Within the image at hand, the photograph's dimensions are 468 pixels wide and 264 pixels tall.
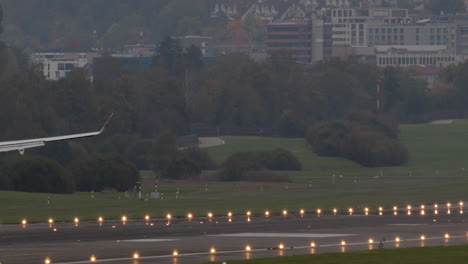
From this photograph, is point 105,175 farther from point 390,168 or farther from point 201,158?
point 390,168

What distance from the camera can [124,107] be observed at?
625 ft

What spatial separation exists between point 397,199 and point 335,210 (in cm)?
1819

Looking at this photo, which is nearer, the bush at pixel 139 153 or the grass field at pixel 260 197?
the grass field at pixel 260 197

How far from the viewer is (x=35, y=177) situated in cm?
10631

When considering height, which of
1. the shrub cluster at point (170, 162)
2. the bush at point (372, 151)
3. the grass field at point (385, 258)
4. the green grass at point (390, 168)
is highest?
the grass field at point (385, 258)

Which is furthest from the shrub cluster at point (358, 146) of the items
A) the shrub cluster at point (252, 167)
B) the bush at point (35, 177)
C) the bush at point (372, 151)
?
the bush at point (35, 177)

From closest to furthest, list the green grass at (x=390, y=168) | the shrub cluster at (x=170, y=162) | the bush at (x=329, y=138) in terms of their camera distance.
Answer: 1. the shrub cluster at (x=170, y=162)
2. the green grass at (x=390, y=168)
3. the bush at (x=329, y=138)

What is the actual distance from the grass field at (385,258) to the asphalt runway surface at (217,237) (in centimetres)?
195

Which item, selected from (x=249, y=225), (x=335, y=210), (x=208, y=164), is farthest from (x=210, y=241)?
(x=208, y=164)

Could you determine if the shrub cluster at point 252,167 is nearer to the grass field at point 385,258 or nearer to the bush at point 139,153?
the bush at point 139,153

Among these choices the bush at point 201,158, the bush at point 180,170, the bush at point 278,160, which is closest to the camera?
the bush at point 180,170

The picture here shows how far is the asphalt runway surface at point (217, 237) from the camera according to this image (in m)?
52.9

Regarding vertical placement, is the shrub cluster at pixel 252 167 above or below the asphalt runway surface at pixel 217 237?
below

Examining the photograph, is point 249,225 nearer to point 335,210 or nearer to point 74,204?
point 335,210
